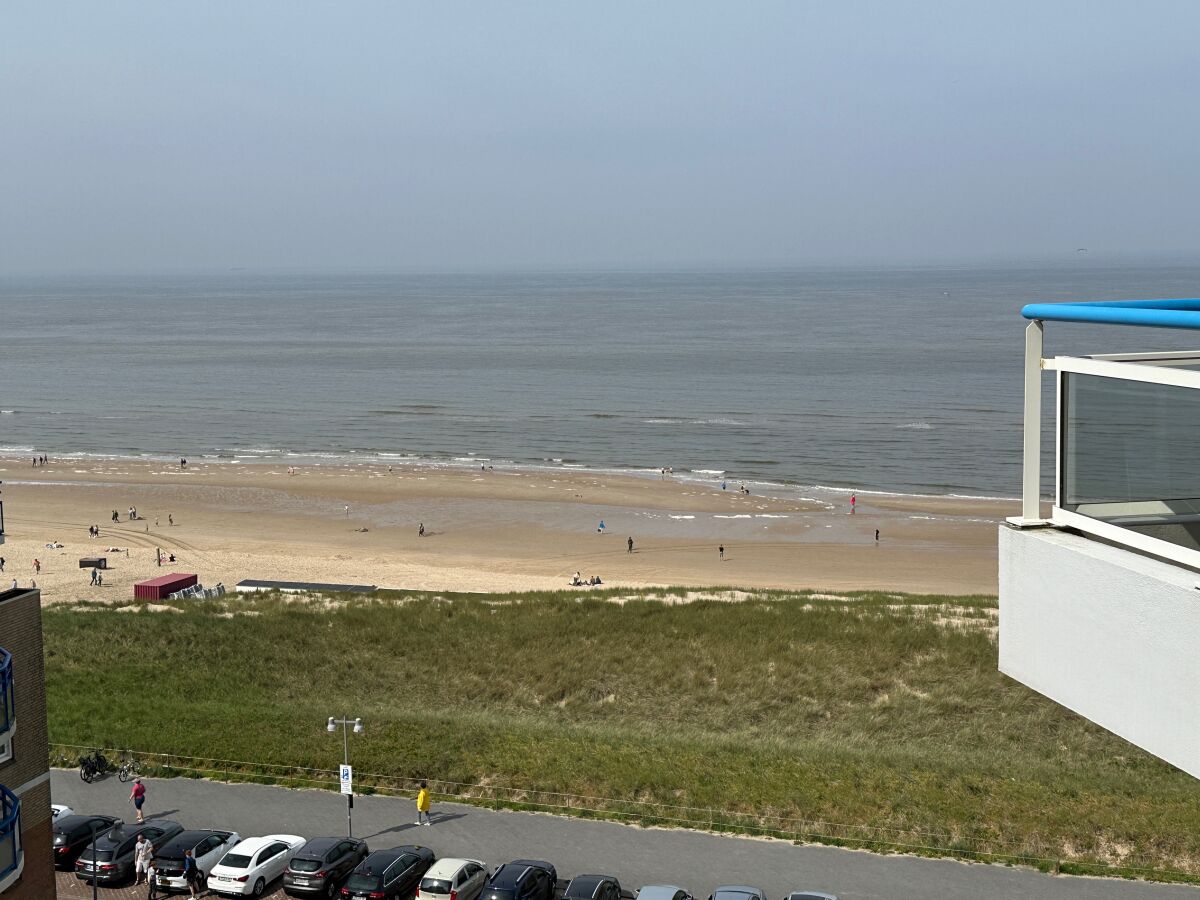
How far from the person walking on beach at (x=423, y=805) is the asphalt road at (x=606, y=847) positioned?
0.16 metres

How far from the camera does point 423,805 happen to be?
1880cm

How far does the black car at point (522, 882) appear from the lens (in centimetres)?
1580

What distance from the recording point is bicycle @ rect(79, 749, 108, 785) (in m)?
20.9

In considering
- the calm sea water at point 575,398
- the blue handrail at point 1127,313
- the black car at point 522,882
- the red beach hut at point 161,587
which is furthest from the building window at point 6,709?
the calm sea water at point 575,398

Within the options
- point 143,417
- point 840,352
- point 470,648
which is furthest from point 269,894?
point 840,352

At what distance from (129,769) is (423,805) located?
19.4 feet

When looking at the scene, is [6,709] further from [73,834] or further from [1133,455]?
[73,834]

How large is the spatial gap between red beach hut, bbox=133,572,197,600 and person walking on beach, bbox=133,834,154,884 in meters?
22.7

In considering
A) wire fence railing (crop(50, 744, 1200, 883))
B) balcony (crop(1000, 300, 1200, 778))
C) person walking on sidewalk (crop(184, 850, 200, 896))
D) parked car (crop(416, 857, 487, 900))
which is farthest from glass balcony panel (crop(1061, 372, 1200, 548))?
person walking on sidewalk (crop(184, 850, 200, 896))

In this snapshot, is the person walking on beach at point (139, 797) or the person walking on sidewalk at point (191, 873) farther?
the person walking on beach at point (139, 797)

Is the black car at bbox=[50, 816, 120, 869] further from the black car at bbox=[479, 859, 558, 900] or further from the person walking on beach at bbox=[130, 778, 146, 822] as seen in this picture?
the black car at bbox=[479, 859, 558, 900]

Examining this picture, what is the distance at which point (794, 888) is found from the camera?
652 inches

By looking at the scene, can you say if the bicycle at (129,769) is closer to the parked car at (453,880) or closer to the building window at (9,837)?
the parked car at (453,880)

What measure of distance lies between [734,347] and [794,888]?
12173 centimetres
